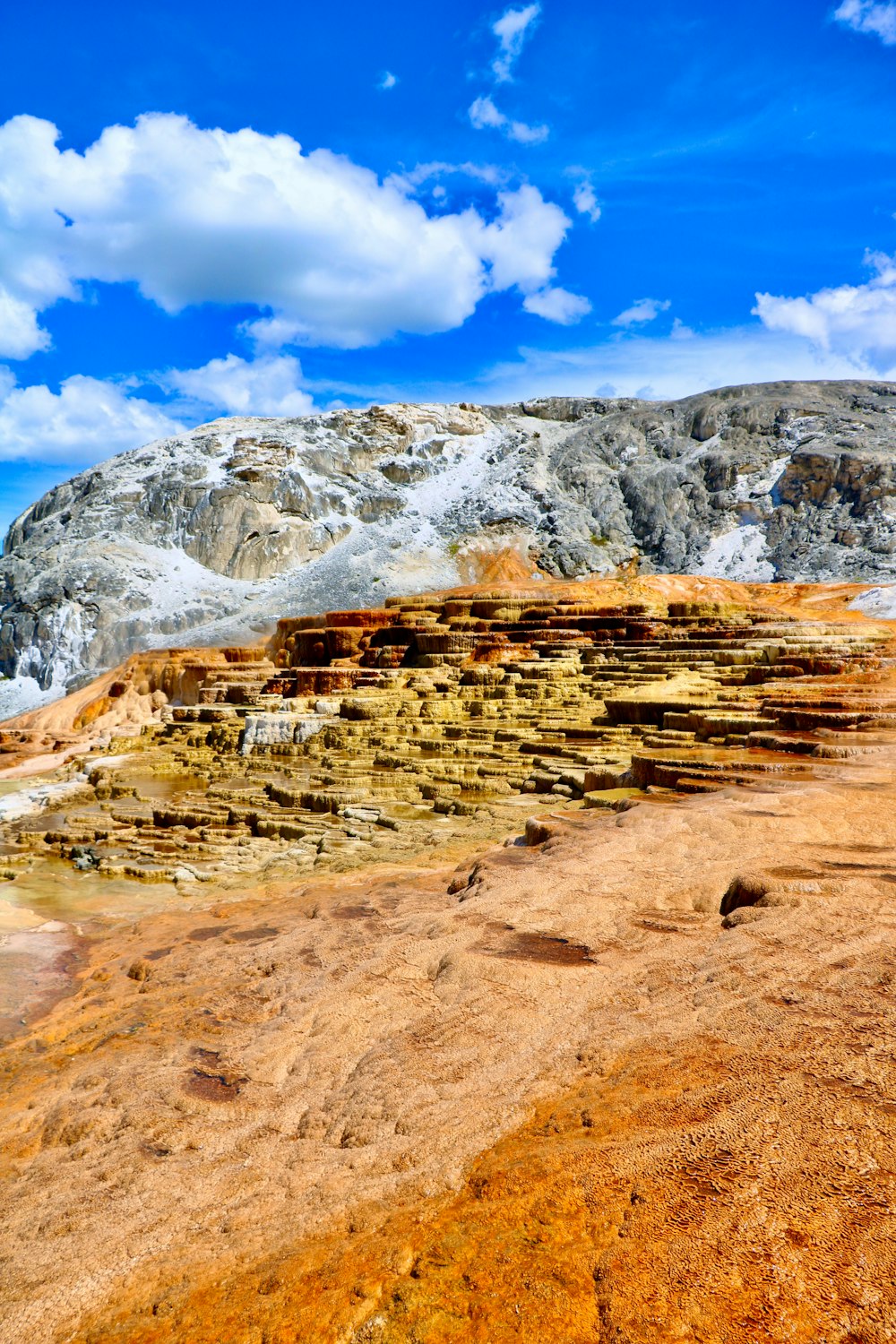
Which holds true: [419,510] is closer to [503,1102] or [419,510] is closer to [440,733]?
[440,733]

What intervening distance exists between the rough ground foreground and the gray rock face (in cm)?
3897

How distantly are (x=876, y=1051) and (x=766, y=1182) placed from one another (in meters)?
0.67

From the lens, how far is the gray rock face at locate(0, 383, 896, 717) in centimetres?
4503

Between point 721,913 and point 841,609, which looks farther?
point 841,609

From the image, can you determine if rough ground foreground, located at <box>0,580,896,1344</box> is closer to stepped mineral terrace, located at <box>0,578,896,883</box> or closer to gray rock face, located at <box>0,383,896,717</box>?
stepped mineral terrace, located at <box>0,578,896,883</box>

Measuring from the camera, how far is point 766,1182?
1.92 metres

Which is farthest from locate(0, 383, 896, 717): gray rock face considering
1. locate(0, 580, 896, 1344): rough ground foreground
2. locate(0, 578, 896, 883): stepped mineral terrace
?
locate(0, 580, 896, 1344): rough ground foreground

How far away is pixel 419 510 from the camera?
55656mm

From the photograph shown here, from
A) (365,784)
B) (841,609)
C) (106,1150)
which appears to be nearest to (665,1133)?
(106,1150)

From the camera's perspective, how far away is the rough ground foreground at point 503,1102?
1.77 m

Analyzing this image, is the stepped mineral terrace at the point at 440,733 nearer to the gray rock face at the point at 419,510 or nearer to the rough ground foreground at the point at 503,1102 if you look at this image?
the rough ground foreground at the point at 503,1102

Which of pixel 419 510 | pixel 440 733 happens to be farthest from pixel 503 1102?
pixel 419 510

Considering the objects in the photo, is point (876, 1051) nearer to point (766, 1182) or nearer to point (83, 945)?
point (766, 1182)

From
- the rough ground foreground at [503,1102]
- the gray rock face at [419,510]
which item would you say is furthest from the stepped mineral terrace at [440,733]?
the gray rock face at [419,510]
